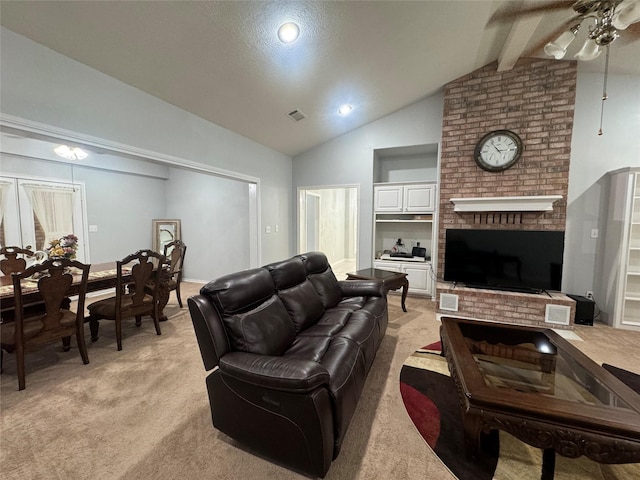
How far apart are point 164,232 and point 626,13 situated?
22.8 feet

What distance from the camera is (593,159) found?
369cm

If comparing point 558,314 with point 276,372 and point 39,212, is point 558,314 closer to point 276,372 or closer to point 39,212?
point 276,372

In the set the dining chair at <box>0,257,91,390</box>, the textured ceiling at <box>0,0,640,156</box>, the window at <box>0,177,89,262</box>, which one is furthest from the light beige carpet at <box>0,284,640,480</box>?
the textured ceiling at <box>0,0,640,156</box>

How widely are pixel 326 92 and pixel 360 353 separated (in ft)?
10.3

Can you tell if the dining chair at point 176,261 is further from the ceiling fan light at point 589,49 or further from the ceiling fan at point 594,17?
the ceiling fan light at point 589,49

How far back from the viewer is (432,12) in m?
2.57

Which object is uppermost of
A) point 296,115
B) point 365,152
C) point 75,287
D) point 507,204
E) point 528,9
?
point 528,9

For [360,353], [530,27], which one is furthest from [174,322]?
[530,27]

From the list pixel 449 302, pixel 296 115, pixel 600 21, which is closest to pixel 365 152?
pixel 296 115

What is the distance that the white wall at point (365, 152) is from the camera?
440 cm

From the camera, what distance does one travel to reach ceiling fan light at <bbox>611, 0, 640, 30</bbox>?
2.00 m

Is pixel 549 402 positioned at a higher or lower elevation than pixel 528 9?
lower

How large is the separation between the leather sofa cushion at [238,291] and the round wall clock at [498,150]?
364 centimetres

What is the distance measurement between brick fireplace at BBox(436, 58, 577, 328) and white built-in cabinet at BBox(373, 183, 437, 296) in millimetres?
428
